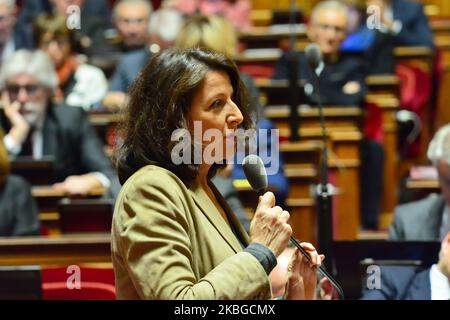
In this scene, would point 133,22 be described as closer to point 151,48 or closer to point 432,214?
point 151,48

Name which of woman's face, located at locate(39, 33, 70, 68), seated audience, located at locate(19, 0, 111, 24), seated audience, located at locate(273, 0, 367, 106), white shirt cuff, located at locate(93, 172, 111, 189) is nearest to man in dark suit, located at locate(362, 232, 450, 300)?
white shirt cuff, located at locate(93, 172, 111, 189)

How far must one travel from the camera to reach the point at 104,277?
1985 millimetres

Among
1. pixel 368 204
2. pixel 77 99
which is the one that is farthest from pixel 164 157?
pixel 77 99

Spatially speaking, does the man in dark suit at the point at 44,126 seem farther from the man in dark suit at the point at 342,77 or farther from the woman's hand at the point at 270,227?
the woman's hand at the point at 270,227

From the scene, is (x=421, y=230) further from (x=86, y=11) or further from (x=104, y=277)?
(x=86, y=11)

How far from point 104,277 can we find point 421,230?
72 centimetres

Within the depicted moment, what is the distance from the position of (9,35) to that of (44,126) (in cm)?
113

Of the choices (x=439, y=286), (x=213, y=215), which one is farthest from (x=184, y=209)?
(x=439, y=286)

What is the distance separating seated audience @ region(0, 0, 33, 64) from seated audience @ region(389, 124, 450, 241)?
224 centimetres

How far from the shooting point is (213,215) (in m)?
1.32

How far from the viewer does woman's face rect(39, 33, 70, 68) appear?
384 cm

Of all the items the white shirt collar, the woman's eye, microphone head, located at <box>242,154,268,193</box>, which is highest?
the woman's eye

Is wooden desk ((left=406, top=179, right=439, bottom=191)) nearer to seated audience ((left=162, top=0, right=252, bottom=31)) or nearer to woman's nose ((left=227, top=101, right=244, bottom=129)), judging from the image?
woman's nose ((left=227, top=101, right=244, bottom=129))

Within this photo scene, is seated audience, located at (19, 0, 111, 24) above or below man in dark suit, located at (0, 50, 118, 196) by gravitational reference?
above
